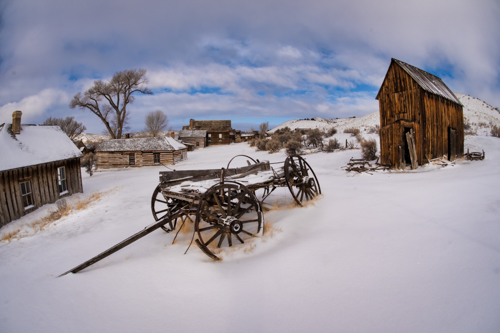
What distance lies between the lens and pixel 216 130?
5409 cm

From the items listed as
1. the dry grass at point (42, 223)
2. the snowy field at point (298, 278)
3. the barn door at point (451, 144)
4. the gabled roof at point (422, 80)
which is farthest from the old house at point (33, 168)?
the barn door at point (451, 144)

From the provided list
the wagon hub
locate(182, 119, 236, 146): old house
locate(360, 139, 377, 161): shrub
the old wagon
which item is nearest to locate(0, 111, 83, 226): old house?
the old wagon

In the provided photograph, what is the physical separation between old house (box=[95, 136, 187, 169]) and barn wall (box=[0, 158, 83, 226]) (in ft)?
37.9

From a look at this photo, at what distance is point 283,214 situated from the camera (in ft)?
22.2

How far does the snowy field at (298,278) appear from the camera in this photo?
124 inches

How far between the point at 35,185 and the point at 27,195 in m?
0.52

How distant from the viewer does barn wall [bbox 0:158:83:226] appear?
9.28 metres

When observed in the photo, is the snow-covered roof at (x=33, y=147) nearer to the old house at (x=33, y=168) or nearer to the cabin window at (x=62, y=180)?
the old house at (x=33, y=168)

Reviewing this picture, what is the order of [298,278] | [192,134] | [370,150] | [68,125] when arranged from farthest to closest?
[192,134]
[68,125]
[370,150]
[298,278]

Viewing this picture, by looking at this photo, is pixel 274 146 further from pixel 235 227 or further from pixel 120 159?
pixel 235 227

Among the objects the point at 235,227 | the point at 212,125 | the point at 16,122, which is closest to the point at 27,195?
the point at 16,122

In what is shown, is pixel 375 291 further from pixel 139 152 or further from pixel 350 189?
pixel 139 152

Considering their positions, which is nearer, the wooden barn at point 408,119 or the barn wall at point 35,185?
the barn wall at point 35,185

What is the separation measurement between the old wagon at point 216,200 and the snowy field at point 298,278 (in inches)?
14.6
